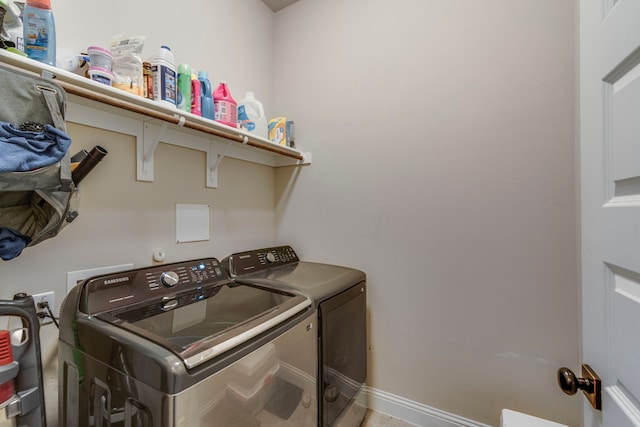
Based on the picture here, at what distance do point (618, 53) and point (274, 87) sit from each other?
6.58 ft

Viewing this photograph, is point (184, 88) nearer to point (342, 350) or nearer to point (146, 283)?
point (146, 283)

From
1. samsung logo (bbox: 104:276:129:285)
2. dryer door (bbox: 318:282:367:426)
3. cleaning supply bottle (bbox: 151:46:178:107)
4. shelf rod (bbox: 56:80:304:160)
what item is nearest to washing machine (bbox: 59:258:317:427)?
samsung logo (bbox: 104:276:129:285)

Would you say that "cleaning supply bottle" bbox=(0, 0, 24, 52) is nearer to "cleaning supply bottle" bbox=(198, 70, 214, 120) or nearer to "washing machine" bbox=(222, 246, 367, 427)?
"cleaning supply bottle" bbox=(198, 70, 214, 120)

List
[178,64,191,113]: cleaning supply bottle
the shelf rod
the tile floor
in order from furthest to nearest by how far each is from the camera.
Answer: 1. the tile floor
2. [178,64,191,113]: cleaning supply bottle
3. the shelf rod

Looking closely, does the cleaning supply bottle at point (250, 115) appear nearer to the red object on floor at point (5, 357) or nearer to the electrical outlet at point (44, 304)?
the electrical outlet at point (44, 304)

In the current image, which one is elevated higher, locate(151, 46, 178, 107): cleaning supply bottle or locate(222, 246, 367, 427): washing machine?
locate(151, 46, 178, 107): cleaning supply bottle

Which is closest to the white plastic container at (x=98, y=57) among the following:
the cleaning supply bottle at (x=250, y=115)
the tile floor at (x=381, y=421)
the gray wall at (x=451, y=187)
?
the cleaning supply bottle at (x=250, y=115)

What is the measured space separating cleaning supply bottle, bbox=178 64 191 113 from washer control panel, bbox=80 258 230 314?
2.45ft

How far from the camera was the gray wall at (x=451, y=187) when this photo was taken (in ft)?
4.35

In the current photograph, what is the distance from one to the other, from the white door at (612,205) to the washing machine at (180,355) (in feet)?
2.77

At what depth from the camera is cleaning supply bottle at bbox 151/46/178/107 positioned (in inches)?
47.2

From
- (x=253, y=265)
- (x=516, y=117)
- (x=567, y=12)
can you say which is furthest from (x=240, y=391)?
(x=567, y=12)

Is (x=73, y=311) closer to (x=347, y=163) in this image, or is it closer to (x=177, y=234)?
(x=177, y=234)

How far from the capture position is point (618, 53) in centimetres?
60
